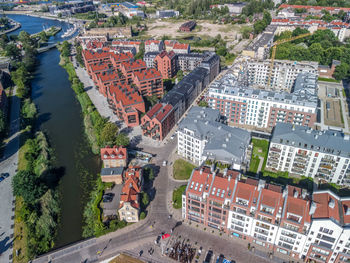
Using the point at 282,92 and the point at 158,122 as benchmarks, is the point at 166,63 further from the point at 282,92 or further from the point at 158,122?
the point at 282,92

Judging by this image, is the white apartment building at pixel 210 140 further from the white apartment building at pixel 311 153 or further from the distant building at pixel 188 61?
the distant building at pixel 188 61

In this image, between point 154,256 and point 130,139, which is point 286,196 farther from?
point 130,139

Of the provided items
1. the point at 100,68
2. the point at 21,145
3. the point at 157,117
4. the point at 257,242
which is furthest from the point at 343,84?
the point at 21,145

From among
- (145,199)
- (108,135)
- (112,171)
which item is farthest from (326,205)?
(108,135)

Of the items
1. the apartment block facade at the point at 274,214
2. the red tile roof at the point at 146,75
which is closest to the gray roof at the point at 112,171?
the apartment block facade at the point at 274,214

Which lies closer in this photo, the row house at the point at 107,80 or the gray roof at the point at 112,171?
the gray roof at the point at 112,171

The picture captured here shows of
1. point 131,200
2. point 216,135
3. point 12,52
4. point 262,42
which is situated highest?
point 262,42
